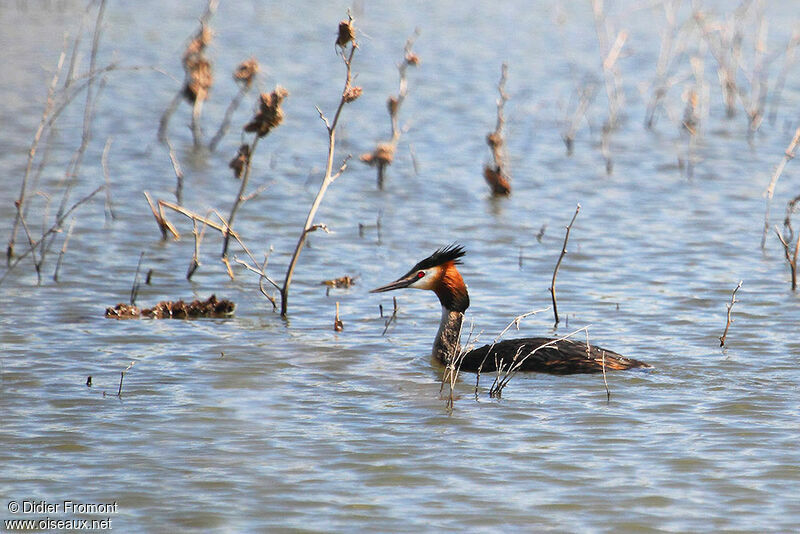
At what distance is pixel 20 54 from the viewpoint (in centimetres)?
2245

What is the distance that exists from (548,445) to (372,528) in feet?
5.14

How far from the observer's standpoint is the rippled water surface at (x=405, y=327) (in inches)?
268

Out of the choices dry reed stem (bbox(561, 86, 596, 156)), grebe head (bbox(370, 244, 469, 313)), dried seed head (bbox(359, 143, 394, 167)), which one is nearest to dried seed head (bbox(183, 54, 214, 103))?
dried seed head (bbox(359, 143, 394, 167))

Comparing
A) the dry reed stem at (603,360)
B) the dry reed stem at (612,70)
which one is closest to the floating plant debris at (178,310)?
the dry reed stem at (603,360)

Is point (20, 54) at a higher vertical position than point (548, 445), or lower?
higher

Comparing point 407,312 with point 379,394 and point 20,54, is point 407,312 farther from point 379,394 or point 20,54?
point 20,54

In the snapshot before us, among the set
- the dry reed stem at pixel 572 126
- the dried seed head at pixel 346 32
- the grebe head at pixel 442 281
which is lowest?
the grebe head at pixel 442 281

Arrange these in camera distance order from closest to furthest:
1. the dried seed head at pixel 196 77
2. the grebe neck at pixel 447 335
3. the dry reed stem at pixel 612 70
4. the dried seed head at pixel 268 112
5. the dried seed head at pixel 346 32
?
the dried seed head at pixel 346 32 → the grebe neck at pixel 447 335 → the dried seed head at pixel 268 112 → the dried seed head at pixel 196 77 → the dry reed stem at pixel 612 70

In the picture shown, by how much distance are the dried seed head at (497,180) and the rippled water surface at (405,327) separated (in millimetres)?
260

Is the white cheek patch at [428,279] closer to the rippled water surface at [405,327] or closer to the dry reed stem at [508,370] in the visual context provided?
the rippled water surface at [405,327]

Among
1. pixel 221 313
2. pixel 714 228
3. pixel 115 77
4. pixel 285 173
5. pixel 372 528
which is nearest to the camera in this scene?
pixel 372 528

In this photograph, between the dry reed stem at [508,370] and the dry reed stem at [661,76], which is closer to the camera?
the dry reed stem at [508,370]

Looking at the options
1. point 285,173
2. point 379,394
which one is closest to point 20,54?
point 285,173

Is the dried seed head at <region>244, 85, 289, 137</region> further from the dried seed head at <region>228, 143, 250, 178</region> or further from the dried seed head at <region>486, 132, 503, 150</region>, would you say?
the dried seed head at <region>486, 132, 503, 150</region>
